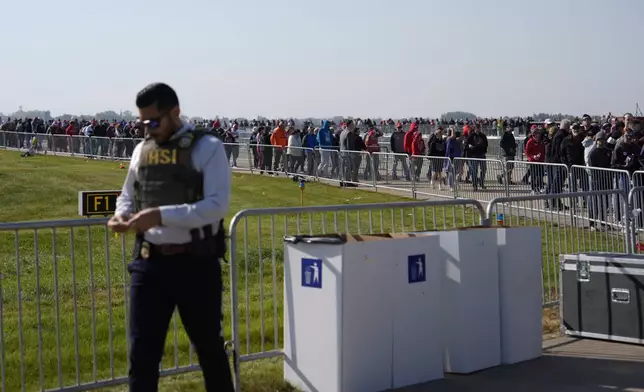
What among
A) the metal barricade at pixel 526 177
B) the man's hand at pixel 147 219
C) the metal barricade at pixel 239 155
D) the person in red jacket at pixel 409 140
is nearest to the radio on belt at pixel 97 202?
the man's hand at pixel 147 219

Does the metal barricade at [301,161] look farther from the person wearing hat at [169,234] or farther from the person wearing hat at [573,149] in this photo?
the person wearing hat at [169,234]

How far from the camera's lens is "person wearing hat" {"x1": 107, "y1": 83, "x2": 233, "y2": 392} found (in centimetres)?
545

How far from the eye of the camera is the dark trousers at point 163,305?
546cm

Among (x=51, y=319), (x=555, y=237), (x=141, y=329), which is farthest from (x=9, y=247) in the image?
→ (x=141, y=329)

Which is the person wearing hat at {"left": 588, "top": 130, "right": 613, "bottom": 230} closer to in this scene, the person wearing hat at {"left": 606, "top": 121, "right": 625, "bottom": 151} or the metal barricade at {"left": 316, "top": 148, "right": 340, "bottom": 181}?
the person wearing hat at {"left": 606, "top": 121, "right": 625, "bottom": 151}

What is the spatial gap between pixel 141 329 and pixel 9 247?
10.2m

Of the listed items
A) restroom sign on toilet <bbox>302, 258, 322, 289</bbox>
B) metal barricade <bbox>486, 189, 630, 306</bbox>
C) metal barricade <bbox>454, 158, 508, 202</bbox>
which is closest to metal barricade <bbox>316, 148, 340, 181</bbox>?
metal barricade <bbox>454, 158, 508, 202</bbox>

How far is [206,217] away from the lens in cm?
539

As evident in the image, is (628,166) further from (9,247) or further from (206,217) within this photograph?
(206,217)

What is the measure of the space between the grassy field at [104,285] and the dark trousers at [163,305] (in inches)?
63.0

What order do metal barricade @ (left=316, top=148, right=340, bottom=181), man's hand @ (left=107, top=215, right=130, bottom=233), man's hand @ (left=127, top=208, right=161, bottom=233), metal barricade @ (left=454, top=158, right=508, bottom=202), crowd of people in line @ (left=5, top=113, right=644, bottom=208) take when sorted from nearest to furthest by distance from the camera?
man's hand @ (left=127, top=208, right=161, bottom=233)
man's hand @ (left=107, top=215, right=130, bottom=233)
crowd of people in line @ (left=5, top=113, right=644, bottom=208)
metal barricade @ (left=454, top=158, right=508, bottom=202)
metal barricade @ (left=316, top=148, right=340, bottom=181)

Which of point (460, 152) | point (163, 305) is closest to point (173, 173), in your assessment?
point (163, 305)

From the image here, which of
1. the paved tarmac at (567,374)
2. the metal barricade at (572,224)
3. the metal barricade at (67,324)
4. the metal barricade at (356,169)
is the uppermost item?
the metal barricade at (356,169)

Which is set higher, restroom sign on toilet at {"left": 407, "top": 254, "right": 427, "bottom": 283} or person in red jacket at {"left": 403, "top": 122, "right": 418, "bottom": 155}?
person in red jacket at {"left": 403, "top": 122, "right": 418, "bottom": 155}
